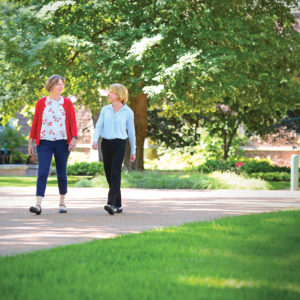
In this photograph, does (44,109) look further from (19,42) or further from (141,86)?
(141,86)

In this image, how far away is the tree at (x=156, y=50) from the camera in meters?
16.4

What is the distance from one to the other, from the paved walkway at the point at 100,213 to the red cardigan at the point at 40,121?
3.73 feet

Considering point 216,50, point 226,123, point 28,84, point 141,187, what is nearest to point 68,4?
point 28,84

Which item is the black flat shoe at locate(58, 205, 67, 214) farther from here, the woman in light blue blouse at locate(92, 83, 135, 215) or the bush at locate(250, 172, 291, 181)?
the bush at locate(250, 172, 291, 181)

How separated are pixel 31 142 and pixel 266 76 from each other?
11893 millimetres

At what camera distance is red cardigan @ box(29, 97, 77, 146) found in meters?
8.63

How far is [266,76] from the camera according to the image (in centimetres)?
1908

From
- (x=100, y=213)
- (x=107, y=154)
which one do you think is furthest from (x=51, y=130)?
(x=100, y=213)

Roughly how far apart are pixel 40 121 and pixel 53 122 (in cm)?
18

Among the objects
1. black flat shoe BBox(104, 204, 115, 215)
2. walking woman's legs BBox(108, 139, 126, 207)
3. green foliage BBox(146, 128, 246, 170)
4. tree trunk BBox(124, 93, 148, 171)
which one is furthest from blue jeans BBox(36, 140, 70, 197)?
green foliage BBox(146, 128, 246, 170)

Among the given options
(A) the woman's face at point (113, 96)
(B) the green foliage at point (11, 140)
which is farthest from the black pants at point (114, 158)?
(B) the green foliage at point (11, 140)

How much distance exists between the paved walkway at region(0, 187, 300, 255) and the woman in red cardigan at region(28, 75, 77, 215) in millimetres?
653

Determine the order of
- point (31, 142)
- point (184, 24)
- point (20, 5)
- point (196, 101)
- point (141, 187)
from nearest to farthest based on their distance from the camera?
point (31, 142)
point (141, 187)
point (184, 24)
point (20, 5)
point (196, 101)

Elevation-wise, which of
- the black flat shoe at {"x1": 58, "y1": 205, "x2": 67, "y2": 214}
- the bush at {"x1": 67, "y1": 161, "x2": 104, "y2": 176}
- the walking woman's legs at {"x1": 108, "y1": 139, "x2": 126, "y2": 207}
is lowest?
the black flat shoe at {"x1": 58, "y1": 205, "x2": 67, "y2": 214}
